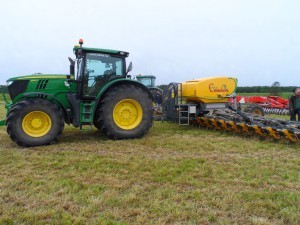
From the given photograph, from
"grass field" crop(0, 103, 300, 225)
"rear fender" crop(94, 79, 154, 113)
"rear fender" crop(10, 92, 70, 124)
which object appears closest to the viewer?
"grass field" crop(0, 103, 300, 225)

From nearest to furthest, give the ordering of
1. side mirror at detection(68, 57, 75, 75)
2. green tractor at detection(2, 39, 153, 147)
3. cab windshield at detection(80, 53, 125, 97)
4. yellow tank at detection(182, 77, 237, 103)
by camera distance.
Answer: green tractor at detection(2, 39, 153, 147), cab windshield at detection(80, 53, 125, 97), side mirror at detection(68, 57, 75, 75), yellow tank at detection(182, 77, 237, 103)

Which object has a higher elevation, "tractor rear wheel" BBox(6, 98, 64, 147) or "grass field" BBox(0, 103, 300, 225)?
"tractor rear wheel" BBox(6, 98, 64, 147)

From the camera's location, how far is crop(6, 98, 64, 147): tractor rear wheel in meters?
6.26

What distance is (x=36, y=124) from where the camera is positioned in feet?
21.4

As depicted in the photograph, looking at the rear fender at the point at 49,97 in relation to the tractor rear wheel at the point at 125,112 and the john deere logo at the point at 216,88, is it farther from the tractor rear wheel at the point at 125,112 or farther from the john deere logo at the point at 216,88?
the john deere logo at the point at 216,88

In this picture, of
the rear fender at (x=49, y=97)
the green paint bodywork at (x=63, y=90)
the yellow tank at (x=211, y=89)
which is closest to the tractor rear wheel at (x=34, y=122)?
the rear fender at (x=49, y=97)

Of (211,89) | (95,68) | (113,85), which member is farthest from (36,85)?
(211,89)

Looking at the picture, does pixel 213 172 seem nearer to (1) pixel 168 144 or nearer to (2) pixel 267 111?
(1) pixel 168 144

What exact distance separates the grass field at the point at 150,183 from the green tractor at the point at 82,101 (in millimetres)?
445

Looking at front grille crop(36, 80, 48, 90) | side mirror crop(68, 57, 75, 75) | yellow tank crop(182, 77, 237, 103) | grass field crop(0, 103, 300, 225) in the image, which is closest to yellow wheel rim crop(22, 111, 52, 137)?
grass field crop(0, 103, 300, 225)

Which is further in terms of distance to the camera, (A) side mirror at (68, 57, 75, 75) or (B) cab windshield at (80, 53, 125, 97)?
(A) side mirror at (68, 57, 75, 75)

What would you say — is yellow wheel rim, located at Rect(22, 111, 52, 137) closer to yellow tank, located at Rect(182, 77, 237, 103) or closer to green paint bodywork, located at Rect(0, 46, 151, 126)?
green paint bodywork, located at Rect(0, 46, 151, 126)

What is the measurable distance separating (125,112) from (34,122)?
80.7 inches

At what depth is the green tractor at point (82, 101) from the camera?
643 cm
